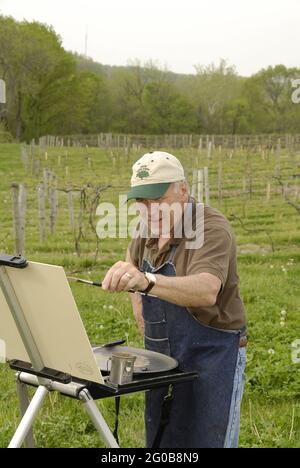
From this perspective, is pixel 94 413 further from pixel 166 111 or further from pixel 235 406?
pixel 166 111

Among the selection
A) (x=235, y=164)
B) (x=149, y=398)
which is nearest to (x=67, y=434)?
(x=149, y=398)

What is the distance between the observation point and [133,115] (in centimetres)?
7038

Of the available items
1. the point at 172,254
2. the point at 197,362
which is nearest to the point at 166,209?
the point at 172,254

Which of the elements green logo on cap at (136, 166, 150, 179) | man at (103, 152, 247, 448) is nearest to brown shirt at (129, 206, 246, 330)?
man at (103, 152, 247, 448)

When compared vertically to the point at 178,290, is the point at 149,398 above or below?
below

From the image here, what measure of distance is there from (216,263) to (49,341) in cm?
77

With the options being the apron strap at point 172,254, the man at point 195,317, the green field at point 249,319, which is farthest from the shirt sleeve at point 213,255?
the green field at point 249,319

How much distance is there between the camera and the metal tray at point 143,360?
2811mm

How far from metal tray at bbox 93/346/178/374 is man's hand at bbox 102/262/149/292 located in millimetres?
366

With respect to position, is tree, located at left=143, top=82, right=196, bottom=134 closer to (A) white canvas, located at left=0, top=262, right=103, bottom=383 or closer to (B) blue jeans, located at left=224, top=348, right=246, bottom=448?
(B) blue jeans, located at left=224, top=348, right=246, bottom=448

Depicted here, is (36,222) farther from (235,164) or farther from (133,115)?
(133,115)

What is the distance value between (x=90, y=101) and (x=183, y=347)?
215 ft

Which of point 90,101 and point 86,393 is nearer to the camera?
point 86,393

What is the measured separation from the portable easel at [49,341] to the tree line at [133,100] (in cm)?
4867
